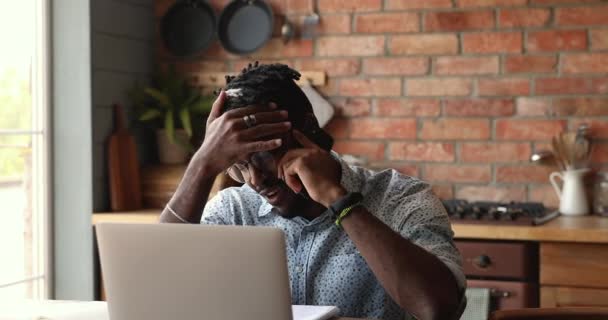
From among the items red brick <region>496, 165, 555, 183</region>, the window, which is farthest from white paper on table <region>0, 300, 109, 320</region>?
red brick <region>496, 165, 555, 183</region>

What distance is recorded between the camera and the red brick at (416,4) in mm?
3602

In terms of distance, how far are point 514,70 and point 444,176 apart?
0.50 m

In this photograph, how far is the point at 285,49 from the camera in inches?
151

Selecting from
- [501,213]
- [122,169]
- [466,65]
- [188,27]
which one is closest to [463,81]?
[466,65]

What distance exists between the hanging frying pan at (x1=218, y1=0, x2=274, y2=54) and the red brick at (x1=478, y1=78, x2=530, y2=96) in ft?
3.14

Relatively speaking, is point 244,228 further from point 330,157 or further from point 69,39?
point 69,39

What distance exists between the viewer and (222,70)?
394 centimetres

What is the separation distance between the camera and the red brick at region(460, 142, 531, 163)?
3.55 metres

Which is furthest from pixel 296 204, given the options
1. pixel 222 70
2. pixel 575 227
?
pixel 222 70

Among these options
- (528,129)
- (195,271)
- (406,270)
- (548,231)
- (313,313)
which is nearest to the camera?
(195,271)

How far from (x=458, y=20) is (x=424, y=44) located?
0.16 meters

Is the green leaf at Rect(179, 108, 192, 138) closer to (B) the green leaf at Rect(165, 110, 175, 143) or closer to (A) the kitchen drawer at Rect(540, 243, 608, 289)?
(B) the green leaf at Rect(165, 110, 175, 143)

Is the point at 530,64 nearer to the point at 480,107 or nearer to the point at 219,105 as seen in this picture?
the point at 480,107

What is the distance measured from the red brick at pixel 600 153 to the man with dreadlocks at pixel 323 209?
1.65 m
